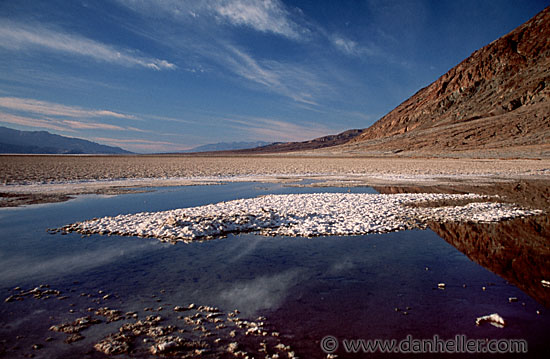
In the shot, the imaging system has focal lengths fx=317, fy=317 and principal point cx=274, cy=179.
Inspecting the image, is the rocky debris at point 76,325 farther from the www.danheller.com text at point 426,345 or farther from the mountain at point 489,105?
the mountain at point 489,105

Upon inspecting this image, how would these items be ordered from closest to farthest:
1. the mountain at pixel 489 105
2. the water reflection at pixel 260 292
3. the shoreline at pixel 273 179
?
the water reflection at pixel 260 292 → the shoreline at pixel 273 179 → the mountain at pixel 489 105

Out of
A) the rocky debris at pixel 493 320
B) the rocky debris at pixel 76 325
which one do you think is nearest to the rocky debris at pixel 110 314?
the rocky debris at pixel 76 325

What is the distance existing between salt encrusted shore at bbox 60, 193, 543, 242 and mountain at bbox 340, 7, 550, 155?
207 feet

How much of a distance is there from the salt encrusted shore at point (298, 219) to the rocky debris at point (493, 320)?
169 inches

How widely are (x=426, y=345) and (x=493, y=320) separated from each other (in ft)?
3.64

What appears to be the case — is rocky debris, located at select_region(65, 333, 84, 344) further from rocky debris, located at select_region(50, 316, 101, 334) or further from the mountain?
the mountain

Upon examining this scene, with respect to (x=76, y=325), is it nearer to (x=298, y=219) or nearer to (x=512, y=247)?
(x=298, y=219)

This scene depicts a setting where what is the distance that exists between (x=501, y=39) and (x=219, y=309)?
151m

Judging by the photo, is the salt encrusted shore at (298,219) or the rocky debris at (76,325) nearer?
the rocky debris at (76,325)

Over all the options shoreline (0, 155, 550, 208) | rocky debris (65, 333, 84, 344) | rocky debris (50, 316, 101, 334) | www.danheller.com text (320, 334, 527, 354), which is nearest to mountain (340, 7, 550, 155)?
shoreline (0, 155, 550, 208)

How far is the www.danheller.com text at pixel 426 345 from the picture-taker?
3.45 metres

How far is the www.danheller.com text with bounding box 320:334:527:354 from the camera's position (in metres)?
3.45

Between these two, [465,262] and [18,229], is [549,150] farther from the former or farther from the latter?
[18,229]

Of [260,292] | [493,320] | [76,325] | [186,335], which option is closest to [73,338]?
[76,325]
